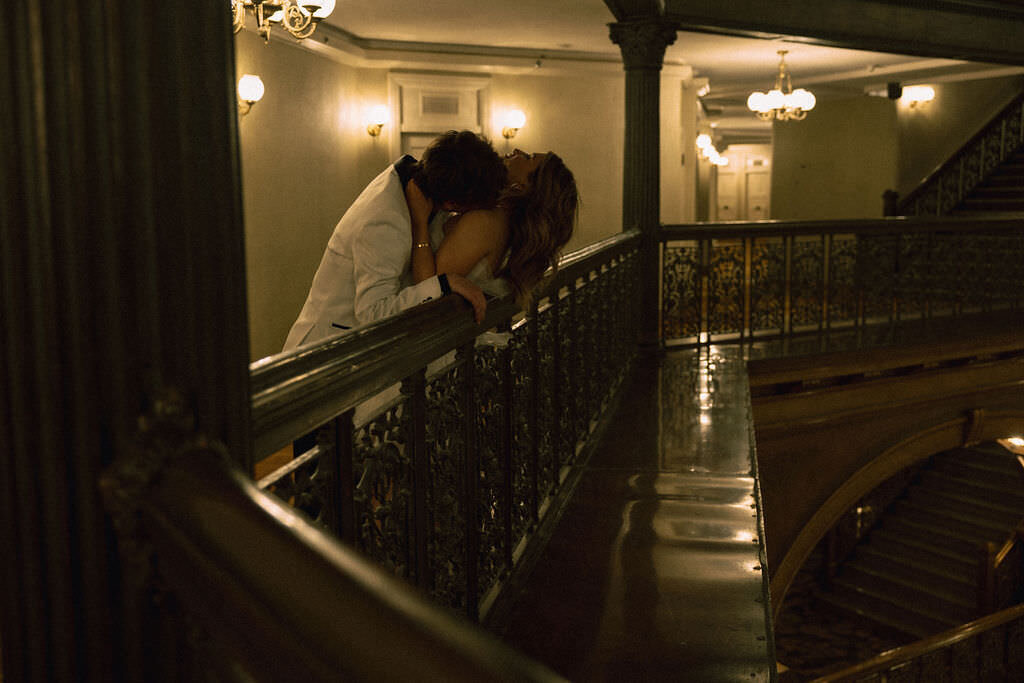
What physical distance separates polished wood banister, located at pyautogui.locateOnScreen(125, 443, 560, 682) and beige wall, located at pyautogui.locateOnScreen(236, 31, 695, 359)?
21.4ft

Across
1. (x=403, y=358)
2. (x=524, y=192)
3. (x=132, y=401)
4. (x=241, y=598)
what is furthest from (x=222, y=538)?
(x=524, y=192)

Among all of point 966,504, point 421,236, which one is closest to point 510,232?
point 421,236

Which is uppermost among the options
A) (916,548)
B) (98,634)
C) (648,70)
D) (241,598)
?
(648,70)

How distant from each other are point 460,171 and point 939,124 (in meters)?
16.4

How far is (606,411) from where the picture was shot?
18.0 feet

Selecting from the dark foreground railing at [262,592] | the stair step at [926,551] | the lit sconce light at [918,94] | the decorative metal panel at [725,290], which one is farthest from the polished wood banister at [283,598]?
the lit sconce light at [918,94]

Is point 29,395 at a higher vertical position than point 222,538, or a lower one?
higher

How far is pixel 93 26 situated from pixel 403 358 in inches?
43.7

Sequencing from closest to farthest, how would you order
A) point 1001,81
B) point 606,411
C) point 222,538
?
point 222,538 → point 606,411 → point 1001,81

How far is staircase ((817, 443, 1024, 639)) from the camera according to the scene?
13414 mm

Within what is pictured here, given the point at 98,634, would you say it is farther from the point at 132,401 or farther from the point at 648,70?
the point at 648,70

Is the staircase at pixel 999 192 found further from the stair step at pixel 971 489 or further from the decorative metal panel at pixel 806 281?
the decorative metal panel at pixel 806 281

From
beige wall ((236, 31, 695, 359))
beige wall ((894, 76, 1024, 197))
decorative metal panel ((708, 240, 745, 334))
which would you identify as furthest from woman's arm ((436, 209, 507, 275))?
beige wall ((894, 76, 1024, 197))

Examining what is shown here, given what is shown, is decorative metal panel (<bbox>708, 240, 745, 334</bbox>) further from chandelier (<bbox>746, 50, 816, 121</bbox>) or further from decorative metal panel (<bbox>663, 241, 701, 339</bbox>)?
chandelier (<bbox>746, 50, 816, 121</bbox>)
